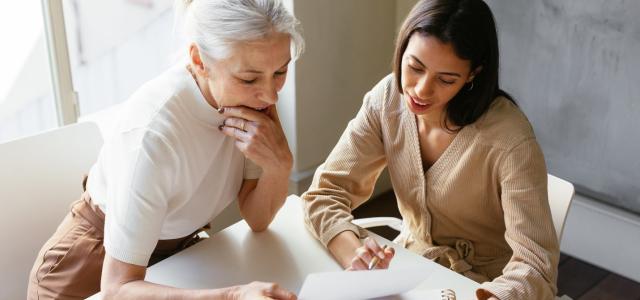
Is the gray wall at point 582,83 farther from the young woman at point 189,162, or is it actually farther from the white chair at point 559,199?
the young woman at point 189,162

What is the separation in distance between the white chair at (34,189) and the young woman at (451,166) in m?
0.65

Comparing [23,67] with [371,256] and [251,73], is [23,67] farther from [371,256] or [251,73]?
[371,256]

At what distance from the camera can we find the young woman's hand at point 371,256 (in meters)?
1.36

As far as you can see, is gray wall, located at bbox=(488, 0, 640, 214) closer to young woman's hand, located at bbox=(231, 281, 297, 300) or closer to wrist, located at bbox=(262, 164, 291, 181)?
wrist, located at bbox=(262, 164, 291, 181)

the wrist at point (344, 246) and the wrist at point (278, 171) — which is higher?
the wrist at point (278, 171)

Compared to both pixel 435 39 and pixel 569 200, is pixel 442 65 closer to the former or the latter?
pixel 435 39

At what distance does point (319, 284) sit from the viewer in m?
1.20

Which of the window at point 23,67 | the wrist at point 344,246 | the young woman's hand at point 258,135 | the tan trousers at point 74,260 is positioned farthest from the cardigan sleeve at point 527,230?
the window at point 23,67

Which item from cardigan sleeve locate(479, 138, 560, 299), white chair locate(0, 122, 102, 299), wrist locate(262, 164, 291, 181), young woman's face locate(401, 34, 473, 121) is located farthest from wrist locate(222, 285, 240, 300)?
white chair locate(0, 122, 102, 299)

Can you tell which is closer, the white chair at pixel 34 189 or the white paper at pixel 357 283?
the white paper at pixel 357 283

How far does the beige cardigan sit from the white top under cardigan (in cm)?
26

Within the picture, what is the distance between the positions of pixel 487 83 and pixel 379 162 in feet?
1.20

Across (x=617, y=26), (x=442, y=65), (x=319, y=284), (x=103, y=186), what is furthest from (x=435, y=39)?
(x=617, y=26)

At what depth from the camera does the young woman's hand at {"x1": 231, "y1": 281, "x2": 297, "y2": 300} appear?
1224mm
